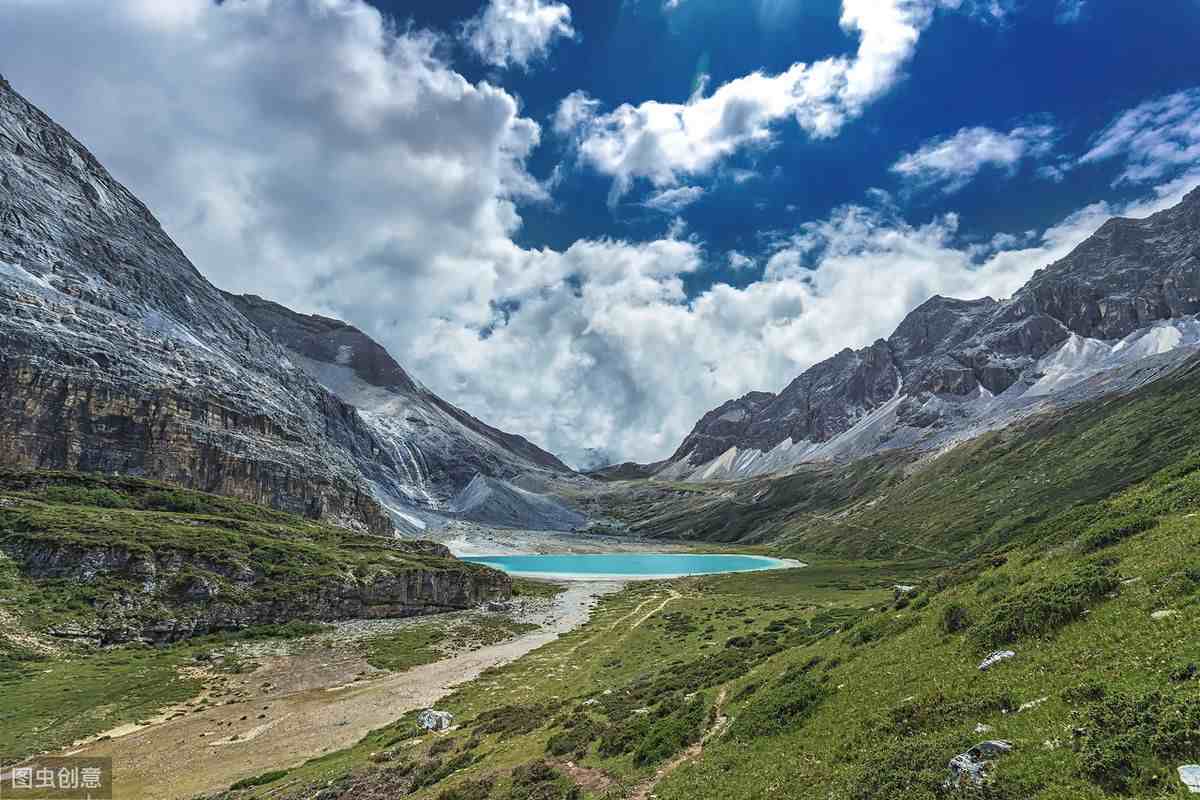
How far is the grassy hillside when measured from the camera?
438 inches

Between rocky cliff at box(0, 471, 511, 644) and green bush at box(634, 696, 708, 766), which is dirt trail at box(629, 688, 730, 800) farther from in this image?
rocky cliff at box(0, 471, 511, 644)

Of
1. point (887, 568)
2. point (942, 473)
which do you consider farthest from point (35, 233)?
point (942, 473)

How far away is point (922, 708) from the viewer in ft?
52.9

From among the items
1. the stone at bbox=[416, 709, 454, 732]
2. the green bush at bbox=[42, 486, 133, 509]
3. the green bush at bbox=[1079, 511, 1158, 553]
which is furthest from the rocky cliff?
the green bush at bbox=[1079, 511, 1158, 553]

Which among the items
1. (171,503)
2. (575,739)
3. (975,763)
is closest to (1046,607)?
(975,763)

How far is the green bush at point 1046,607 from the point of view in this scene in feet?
56.7

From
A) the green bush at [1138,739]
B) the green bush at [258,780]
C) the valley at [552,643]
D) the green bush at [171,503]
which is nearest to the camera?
the green bush at [1138,739]

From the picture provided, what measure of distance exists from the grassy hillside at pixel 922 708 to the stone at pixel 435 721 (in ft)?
3.59

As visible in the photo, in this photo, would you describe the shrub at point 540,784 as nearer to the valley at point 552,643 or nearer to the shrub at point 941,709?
the valley at point 552,643

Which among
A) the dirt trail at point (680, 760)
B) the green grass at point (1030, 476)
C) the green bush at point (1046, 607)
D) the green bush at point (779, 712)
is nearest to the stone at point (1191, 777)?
the green bush at point (1046, 607)

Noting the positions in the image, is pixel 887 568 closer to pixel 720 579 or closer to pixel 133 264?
pixel 720 579

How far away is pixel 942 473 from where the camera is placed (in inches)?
7707

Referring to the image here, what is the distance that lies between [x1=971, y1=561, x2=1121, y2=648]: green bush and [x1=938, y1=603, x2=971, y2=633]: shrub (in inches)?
55.4

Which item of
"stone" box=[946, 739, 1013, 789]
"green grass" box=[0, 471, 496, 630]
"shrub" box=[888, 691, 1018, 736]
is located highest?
"green grass" box=[0, 471, 496, 630]
